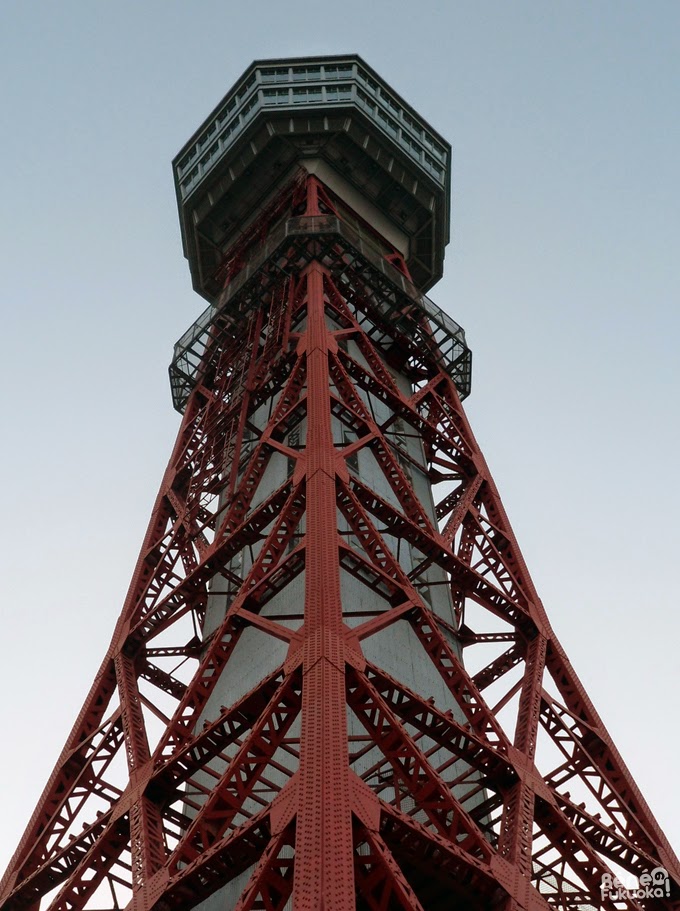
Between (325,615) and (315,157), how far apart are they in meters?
24.3

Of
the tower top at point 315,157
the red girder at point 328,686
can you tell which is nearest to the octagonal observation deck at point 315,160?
the tower top at point 315,157

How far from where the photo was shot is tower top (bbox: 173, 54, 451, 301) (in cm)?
3759

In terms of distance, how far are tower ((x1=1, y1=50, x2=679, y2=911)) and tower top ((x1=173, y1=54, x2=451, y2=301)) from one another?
0.34 feet

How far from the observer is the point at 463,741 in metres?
17.2

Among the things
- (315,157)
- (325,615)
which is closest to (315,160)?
(315,157)

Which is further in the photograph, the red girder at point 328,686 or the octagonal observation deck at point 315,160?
the octagonal observation deck at point 315,160

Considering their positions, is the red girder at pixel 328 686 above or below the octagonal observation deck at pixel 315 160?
below

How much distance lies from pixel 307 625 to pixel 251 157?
2523cm

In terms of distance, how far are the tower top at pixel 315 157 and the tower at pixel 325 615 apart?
0.10 m

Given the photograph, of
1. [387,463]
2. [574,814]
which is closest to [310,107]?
[387,463]

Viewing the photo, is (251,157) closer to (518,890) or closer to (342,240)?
(342,240)

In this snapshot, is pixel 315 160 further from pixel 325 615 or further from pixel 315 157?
pixel 325 615

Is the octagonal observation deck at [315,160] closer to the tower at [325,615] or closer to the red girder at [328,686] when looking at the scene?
the tower at [325,615]

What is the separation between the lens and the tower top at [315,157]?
123 feet
